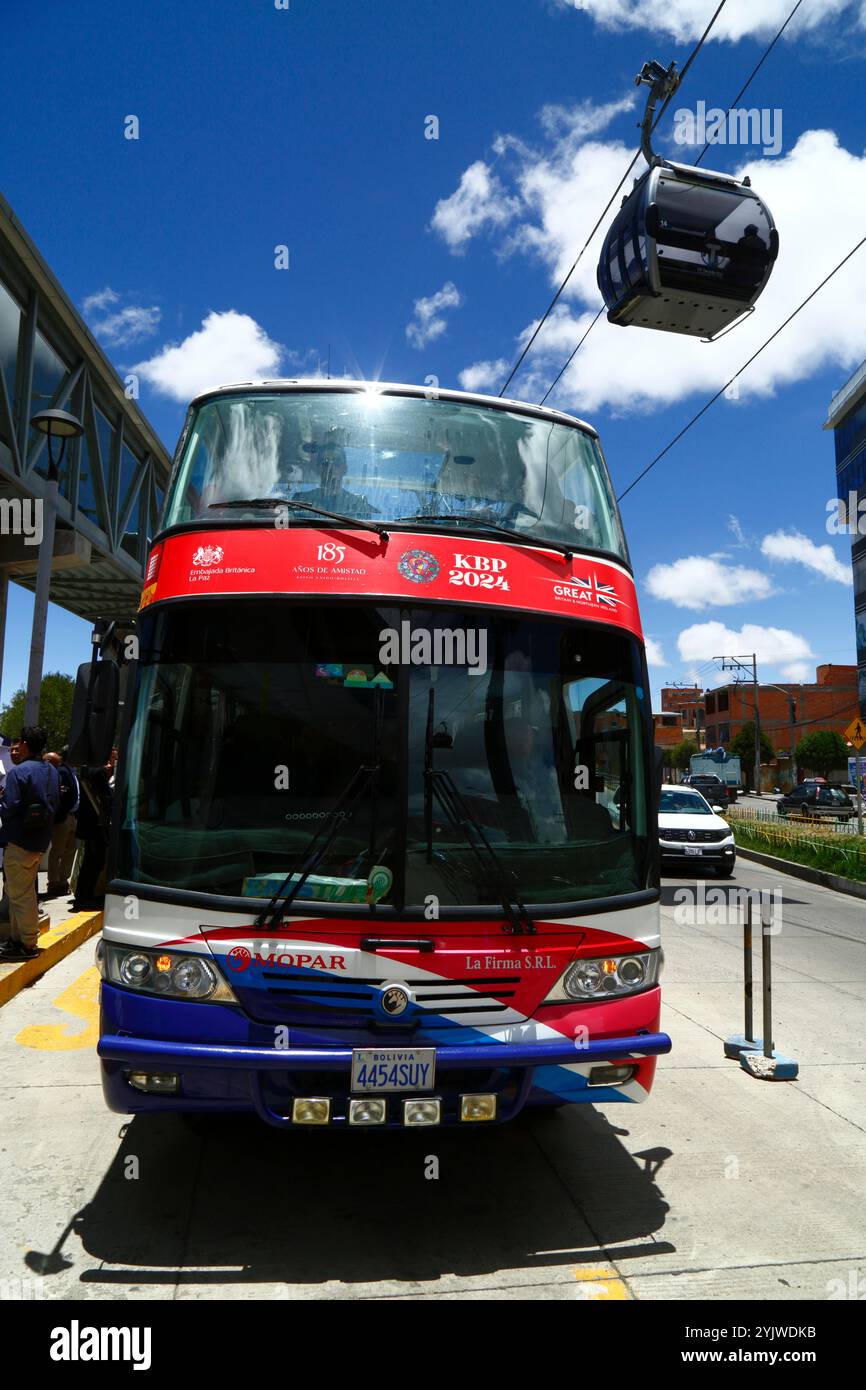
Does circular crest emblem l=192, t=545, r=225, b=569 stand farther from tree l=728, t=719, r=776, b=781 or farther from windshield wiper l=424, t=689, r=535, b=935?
tree l=728, t=719, r=776, b=781

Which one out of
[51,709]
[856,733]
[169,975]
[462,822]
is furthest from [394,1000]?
[51,709]

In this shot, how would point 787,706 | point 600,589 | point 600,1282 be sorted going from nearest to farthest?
point 600,1282 → point 600,589 → point 787,706

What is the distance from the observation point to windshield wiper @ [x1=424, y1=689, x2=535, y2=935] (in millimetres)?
3795

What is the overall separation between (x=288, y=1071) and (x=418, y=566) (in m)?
2.04

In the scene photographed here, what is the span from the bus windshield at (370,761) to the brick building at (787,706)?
98.5 meters

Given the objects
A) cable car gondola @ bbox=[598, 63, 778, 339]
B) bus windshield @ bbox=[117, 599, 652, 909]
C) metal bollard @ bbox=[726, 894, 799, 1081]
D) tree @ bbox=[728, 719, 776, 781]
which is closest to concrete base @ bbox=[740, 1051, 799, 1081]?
metal bollard @ bbox=[726, 894, 799, 1081]

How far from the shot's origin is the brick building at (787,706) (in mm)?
102938

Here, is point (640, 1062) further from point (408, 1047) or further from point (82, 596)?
point (82, 596)

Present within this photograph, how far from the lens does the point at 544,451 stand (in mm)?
5008

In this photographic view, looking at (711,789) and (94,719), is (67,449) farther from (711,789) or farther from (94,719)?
(711,789)

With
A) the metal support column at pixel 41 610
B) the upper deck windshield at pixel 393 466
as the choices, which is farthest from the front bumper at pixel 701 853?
the upper deck windshield at pixel 393 466

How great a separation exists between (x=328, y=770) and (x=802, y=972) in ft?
23.6

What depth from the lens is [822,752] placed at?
252ft
